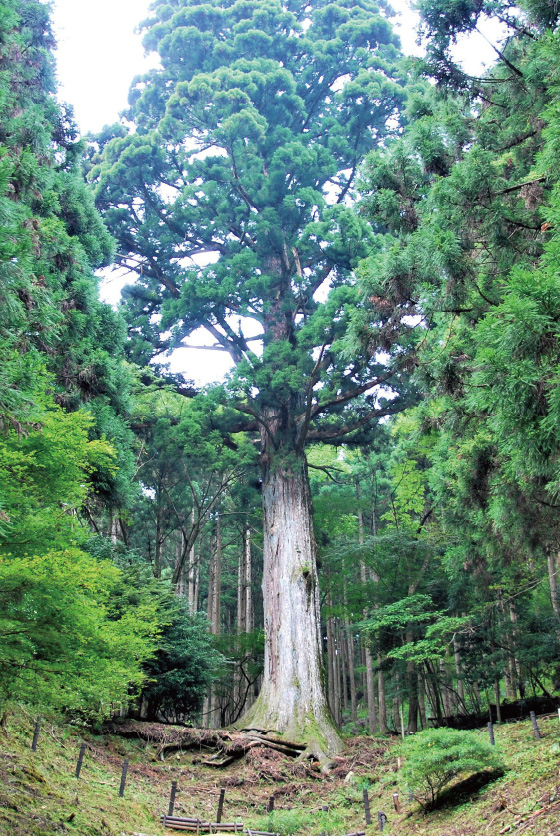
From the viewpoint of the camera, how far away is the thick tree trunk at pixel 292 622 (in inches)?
409

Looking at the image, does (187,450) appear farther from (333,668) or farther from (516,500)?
(333,668)

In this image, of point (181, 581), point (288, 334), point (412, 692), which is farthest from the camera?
point (181, 581)

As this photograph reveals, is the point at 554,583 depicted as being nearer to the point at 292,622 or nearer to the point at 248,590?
the point at 292,622

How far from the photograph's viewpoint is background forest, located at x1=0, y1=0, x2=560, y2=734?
14.8ft

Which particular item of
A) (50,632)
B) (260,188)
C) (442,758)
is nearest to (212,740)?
(442,758)

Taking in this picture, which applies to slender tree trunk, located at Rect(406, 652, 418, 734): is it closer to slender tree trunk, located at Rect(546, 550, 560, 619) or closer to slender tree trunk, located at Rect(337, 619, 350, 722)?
slender tree trunk, located at Rect(546, 550, 560, 619)

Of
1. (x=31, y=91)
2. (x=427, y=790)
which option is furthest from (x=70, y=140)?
(x=427, y=790)

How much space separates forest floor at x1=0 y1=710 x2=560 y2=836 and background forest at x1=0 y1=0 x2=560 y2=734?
0.85m

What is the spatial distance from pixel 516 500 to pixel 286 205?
370 inches

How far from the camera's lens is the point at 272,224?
1337 cm

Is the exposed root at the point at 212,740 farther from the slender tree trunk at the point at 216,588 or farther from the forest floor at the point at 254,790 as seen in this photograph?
the slender tree trunk at the point at 216,588

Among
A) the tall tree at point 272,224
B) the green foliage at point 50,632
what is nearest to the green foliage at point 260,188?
the tall tree at point 272,224

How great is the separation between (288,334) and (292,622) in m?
6.44

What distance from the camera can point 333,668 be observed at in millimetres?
21719
